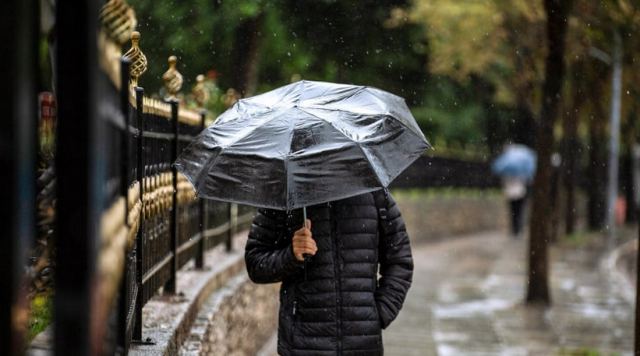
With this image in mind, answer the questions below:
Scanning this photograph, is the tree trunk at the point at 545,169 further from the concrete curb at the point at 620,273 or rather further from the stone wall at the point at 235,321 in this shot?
the stone wall at the point at 235,321

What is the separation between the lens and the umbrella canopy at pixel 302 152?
4789 mm

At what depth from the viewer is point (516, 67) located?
2586 centimetres

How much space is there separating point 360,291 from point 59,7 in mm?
2779

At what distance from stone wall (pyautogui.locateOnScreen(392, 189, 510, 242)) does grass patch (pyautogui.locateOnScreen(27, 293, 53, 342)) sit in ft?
55.5

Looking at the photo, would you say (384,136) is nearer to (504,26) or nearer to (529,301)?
(529,301)

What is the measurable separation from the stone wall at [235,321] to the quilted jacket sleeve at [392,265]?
156 centimetres

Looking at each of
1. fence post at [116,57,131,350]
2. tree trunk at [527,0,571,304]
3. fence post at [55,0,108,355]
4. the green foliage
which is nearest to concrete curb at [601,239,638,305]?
tree trunk at [527,0,571,304]

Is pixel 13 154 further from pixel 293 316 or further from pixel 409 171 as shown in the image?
pixel 409 171

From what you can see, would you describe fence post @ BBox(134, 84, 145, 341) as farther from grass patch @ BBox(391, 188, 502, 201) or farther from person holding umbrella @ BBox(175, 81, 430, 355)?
grass patch @ BBox(391, 188, 502, 201)

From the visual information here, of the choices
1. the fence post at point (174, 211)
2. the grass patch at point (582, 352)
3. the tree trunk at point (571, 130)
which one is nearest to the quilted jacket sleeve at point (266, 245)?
the fence post at point (174, 211)

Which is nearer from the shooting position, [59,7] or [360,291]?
[59,7]

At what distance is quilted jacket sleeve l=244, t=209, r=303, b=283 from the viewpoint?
4.90 meters

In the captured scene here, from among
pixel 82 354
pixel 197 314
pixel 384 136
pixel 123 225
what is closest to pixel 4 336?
pixel 82 354

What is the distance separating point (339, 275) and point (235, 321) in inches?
150
